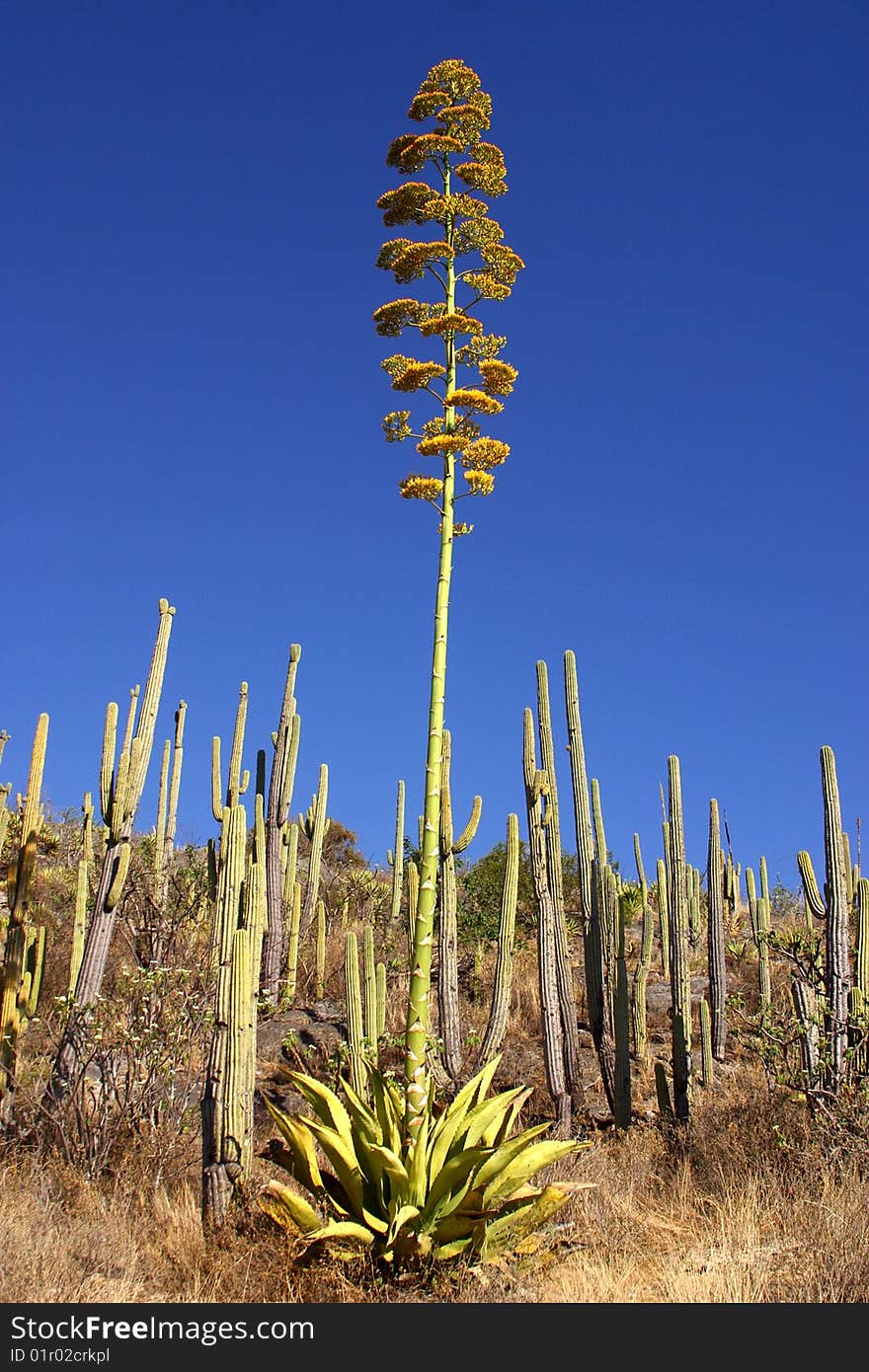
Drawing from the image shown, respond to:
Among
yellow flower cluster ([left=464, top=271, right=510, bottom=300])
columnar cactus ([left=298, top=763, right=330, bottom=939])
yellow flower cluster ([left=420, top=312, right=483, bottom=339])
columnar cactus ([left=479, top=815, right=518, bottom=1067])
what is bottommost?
columnar cactus ([left=479, top=815, right=518, bottom=1067])

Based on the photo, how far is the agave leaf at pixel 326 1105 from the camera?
606 cm

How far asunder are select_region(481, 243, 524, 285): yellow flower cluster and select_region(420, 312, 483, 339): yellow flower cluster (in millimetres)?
475

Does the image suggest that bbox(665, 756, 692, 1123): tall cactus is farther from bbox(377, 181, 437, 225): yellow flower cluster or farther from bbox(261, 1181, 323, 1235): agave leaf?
bbox(377, 181, 437, 225): yellow flower cluster

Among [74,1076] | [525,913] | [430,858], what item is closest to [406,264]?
[430,858]

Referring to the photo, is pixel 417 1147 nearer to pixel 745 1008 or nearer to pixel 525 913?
pixel 745 1008

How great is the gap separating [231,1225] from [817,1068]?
502 cm

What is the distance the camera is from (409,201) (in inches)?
275

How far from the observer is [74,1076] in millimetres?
8477

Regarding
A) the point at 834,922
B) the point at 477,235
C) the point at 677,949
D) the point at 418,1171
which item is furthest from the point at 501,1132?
the point at 477,235

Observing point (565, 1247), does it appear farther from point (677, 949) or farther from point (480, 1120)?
point (677, 949)

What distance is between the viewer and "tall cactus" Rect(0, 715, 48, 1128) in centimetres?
874

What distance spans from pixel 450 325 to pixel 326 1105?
4969 millimetres

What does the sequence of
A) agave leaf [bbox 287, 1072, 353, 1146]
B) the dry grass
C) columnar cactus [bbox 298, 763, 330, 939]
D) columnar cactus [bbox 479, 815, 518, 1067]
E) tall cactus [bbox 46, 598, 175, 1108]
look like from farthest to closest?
columnar cactus [bbox 298, 763, 330, 939]
columnar cactus [bbox 479, 815, 518, 1067]
tall cactus [bbox 46, 598, 175, 1108]
agave leaf [bbox 287, 1072, 353, 1146]
the dry grass

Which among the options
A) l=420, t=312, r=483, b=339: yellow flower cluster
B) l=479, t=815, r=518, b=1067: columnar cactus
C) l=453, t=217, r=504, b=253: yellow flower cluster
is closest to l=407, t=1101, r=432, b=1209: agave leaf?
l=479, t=815, r=518, b=1067: columnar cactus
